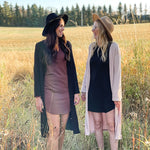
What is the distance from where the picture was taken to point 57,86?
1.96 meters

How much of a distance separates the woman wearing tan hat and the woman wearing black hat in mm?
211

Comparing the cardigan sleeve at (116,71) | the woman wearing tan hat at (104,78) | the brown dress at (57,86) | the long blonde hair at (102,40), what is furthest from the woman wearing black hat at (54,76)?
the cardigan sleeve at (116,71)

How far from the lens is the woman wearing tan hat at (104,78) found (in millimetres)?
2020

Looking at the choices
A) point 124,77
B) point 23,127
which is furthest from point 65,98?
point 124,77

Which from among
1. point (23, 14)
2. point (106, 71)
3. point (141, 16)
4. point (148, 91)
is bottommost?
point (148, 91)

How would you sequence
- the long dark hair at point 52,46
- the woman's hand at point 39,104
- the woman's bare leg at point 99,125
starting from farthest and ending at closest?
the woman's bare leg at point 99,125
the woman's hand at point 39,104
the long dark hair at point 52,46

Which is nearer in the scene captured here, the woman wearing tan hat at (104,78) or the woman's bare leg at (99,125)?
the woman wearing tan hat at (104,78)

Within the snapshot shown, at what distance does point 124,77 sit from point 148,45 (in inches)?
41.9

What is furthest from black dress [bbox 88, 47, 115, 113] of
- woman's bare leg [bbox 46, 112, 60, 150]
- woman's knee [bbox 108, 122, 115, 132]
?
woman's bare leg [bbox 46, 112, 60, 150]

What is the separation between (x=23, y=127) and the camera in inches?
109

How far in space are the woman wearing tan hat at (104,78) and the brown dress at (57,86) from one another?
0.90 ft

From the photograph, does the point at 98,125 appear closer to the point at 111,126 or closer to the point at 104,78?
the point at 111,126

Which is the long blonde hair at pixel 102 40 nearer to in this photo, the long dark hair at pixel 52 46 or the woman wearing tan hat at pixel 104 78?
the woman wearing tan hat at pixel 104 78

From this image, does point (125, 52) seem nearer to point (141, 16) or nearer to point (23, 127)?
point (141, 16)
